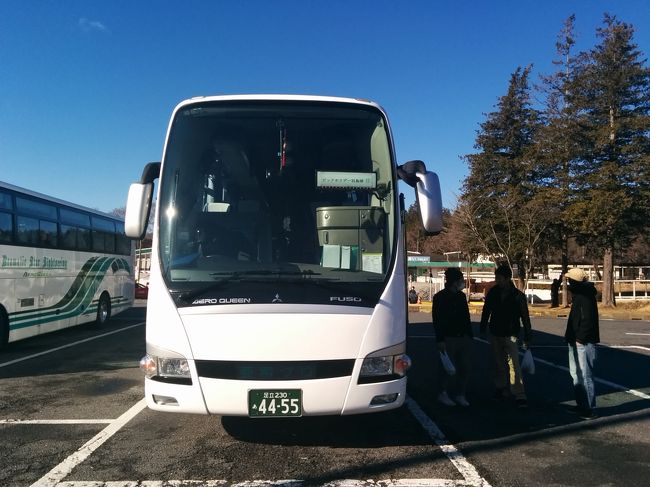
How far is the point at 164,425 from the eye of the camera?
580cm

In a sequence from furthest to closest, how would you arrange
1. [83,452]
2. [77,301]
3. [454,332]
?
1. [77,301]
2. [454,332]
3. [83,452]

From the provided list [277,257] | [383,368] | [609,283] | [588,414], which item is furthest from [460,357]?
[609,283]

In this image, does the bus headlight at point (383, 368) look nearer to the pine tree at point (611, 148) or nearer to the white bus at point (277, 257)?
the white bus at point (277, 257)

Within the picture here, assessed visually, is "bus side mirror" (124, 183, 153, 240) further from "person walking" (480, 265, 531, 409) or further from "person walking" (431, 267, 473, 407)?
"person walking" (480, 265, 531, 409)

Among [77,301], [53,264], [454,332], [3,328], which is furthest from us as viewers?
→ [77,301]

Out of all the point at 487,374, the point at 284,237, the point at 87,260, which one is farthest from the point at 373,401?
the point at 87,260

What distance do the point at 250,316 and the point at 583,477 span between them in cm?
318

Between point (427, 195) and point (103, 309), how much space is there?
12809mm

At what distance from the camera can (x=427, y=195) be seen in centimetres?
509

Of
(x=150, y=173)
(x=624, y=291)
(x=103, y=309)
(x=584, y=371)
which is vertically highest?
(x=150, y=173)

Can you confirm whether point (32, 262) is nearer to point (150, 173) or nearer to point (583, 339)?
point (150, 173)

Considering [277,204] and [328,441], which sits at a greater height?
[277,204]

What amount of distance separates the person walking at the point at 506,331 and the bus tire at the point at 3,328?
9186 millimetres

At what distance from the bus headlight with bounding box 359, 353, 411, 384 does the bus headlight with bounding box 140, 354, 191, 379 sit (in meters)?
1.52
